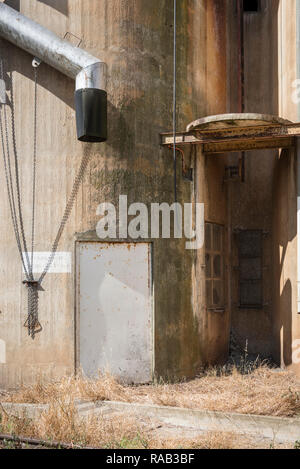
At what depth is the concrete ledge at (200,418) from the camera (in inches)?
269

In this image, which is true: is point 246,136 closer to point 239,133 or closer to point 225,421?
point 239,133

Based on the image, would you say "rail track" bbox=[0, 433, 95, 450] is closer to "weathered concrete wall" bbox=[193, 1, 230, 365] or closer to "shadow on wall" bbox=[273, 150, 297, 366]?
"weathered concrete wall" bbox=[193, 1, 230, 365]

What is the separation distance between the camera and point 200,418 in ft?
24.0

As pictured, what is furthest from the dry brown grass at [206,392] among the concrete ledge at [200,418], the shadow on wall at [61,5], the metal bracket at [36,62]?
the shadow on wall at [61,5]

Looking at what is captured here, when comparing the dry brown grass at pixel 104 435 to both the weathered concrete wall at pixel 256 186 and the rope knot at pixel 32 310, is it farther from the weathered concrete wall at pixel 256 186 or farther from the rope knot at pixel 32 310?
the weathered concrete wall at pixel 256 186

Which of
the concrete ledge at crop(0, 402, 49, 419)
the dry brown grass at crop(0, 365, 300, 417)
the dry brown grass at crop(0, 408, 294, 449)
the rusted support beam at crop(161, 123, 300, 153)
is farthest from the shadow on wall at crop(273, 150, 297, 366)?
the concrete ledge at crop(0, 402, 49, 419)

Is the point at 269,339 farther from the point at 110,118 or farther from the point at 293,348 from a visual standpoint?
the point at 110,118

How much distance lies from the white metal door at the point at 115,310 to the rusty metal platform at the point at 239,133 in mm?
2034

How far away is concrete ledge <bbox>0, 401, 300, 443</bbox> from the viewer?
682 cm

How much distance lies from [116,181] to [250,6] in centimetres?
584

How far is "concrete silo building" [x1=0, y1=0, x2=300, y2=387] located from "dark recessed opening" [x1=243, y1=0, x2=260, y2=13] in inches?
94.6

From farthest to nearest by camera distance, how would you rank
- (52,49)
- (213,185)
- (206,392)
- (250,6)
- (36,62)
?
(250,6) → (213,185) → (36,62) → (52,49) → (206,392)

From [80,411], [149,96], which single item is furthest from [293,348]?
[149,96]

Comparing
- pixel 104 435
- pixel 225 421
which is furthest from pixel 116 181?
pixel 104 435
